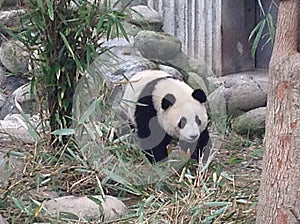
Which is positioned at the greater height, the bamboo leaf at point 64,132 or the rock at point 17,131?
the bamboo leaf at point 64,132

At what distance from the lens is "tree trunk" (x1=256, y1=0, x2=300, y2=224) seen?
1.89 meters

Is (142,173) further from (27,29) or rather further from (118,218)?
(27,29)

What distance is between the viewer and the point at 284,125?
6.26 feet

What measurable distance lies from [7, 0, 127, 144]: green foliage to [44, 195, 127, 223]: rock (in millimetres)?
506

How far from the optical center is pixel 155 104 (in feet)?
11.5

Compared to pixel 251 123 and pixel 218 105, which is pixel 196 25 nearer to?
pixel 218 105

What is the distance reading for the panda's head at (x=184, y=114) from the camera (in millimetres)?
3350

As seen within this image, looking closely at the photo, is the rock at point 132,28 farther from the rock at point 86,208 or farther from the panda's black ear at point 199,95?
the rock at point 86,208

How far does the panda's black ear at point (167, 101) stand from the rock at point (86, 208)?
86 cm

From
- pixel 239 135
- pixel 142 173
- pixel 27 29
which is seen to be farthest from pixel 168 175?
pixel 239 135

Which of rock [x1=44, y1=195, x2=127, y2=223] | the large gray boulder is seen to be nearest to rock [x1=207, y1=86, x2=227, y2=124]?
the large gray boulder

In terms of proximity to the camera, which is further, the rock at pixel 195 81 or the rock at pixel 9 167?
the rock at pixel 195 81

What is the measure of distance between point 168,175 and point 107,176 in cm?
34

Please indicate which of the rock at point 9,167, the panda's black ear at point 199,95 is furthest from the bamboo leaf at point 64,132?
the panda's black ear at point 199,95
